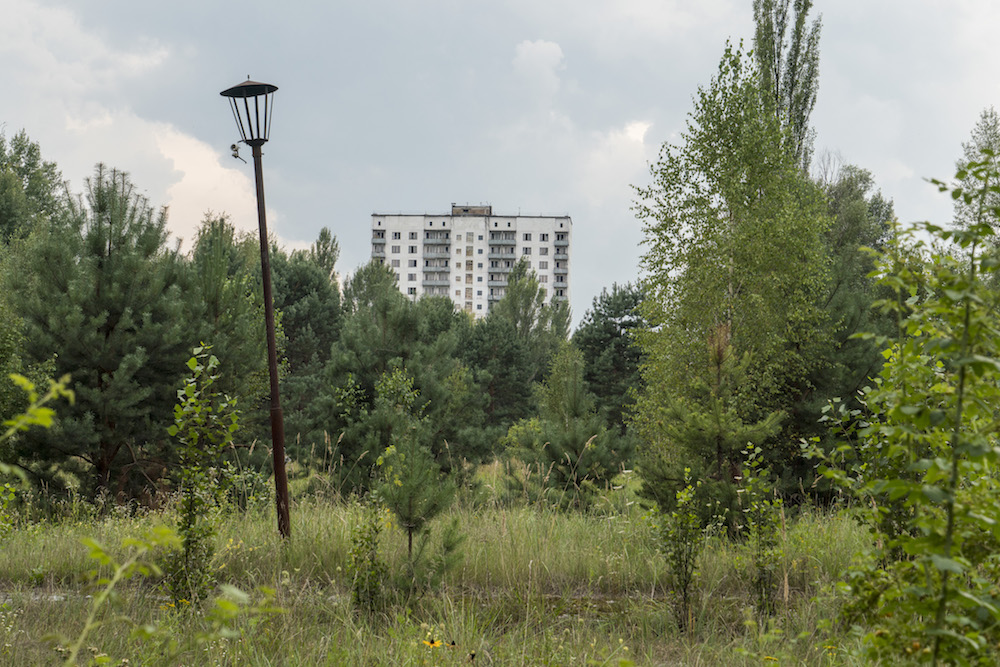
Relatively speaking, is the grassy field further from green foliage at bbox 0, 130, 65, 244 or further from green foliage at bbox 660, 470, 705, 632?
green foliage at bbox 0, 130, 65, 244

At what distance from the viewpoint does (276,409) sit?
266 inches

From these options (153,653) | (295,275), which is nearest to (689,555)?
(153,653)

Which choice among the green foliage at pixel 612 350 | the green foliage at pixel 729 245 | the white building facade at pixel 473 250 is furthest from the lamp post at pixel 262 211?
the white building facade at pixel 473 250

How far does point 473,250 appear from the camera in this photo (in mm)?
80375

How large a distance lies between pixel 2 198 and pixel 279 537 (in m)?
28.3

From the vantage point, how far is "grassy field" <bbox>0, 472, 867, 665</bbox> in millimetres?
3871

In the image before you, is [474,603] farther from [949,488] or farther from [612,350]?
[612,350]

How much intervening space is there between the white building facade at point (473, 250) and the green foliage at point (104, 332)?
68.8 meters

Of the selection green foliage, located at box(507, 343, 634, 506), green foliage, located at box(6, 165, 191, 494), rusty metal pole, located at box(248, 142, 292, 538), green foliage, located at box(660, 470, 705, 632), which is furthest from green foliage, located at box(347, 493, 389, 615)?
green foliage, located at box(6, 165, 191, 494)

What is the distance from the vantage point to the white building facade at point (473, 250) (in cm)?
8038

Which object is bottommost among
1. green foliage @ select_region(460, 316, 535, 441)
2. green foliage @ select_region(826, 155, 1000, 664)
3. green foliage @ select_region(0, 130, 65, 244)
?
green foliage @ select_region(460, 316, 535, 441)

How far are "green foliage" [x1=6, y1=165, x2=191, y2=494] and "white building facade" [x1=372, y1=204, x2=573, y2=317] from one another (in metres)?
68.8

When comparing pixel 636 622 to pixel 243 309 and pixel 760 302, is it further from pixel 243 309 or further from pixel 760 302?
pixel 243 309

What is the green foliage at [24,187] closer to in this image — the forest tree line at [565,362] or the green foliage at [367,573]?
→ the forest tree line at [565,362]
